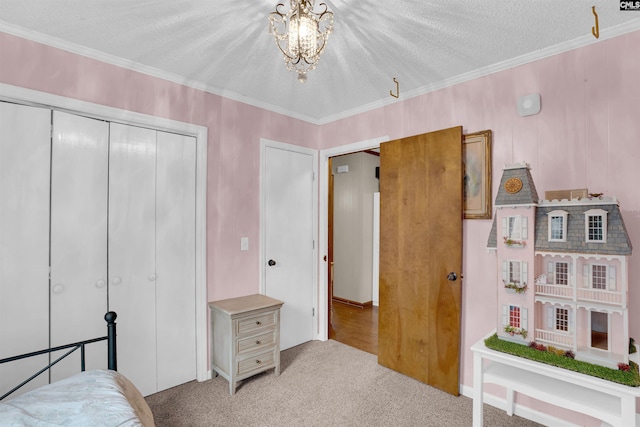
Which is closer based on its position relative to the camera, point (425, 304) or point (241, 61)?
point (241, 61)

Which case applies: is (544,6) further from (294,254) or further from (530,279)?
(294,254)

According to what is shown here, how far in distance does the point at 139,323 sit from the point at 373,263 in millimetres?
3622

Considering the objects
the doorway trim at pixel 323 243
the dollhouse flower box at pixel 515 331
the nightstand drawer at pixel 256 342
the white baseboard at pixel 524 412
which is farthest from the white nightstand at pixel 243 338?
the dollhouse flower box at pixel 515 331

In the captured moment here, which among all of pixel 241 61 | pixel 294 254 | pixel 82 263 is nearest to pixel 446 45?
pixel 241 61

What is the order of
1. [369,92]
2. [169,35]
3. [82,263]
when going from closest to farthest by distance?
1. [169,35]
2. [82,263]
3. [369,92]

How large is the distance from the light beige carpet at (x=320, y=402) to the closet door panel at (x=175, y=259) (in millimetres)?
232

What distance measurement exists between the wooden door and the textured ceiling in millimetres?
591

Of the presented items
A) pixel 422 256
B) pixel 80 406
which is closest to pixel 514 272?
pixel 422 256

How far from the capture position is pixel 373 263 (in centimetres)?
530

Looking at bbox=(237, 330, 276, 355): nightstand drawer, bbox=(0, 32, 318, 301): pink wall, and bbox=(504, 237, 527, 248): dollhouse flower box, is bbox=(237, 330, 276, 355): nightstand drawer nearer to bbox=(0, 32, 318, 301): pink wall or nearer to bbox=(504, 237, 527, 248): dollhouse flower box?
bbox=(0, 32, 318, 301): pink wall

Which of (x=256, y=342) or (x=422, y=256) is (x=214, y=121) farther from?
(x=422, y=256)

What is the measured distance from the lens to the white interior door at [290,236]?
3.32 meters

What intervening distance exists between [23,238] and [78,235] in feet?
0.93

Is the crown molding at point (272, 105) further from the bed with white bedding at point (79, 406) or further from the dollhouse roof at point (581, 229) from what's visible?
the bed with white bedding at point (79, 406)
